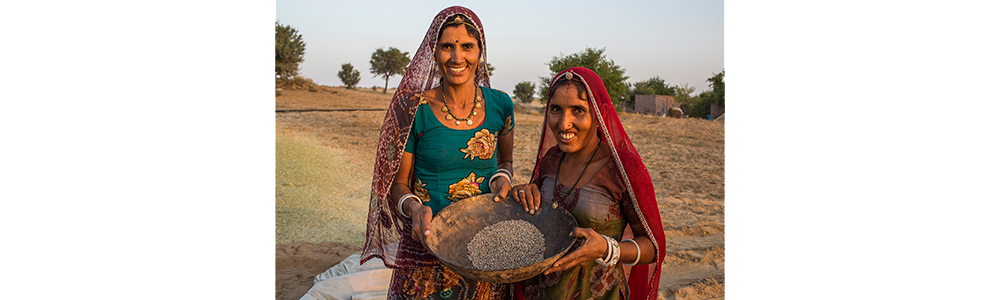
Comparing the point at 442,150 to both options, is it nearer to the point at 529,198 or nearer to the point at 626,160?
the point at 529,198

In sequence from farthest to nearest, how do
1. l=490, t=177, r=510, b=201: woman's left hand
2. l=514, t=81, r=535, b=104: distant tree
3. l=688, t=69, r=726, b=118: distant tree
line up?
l=514, t=81, r=535, b=104: distant tree → l=688, t=69, r=726, b=118: distant tree → l=490, t=177, r=510, b=201: woman's left hand

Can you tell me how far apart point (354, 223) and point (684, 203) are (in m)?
4.91

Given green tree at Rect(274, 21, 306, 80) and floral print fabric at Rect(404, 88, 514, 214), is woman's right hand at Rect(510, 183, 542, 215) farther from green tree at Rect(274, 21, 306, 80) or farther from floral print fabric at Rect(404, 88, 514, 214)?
green tree at Rect(274, 21, 306, 80)

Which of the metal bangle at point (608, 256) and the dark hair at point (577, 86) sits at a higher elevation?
the dark hair at point (577, 86)

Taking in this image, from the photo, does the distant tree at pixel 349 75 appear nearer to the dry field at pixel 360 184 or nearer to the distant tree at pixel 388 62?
the distant tree at pixel 388 62

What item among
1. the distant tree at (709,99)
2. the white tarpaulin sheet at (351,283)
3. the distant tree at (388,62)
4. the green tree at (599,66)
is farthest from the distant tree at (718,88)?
the white tarpaulin sheet at (351,283)

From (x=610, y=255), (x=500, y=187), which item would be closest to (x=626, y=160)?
(x=610, y=255)

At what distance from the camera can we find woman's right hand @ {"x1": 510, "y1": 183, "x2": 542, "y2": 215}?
1.93 meters

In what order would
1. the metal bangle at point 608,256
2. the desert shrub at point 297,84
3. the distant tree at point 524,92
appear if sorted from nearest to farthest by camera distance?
the metal bangle at point 608,256 → the desert shrub at point 297,84 → the distant tree at point 524,92

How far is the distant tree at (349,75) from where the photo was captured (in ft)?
83.5

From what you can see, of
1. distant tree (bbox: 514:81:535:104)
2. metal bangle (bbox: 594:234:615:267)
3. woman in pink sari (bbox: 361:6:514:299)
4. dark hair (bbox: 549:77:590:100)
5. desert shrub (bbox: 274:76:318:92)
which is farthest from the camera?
distant tree (bbox: 514:81:535:104)

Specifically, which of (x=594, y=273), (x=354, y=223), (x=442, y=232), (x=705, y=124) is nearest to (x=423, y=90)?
(x=442, y=232)

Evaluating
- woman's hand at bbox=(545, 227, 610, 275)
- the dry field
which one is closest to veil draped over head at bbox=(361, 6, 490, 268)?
woman's hand at bbox=(545, 227, 610, 275)

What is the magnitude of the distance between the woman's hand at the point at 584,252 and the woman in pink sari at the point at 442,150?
502 millimetres
